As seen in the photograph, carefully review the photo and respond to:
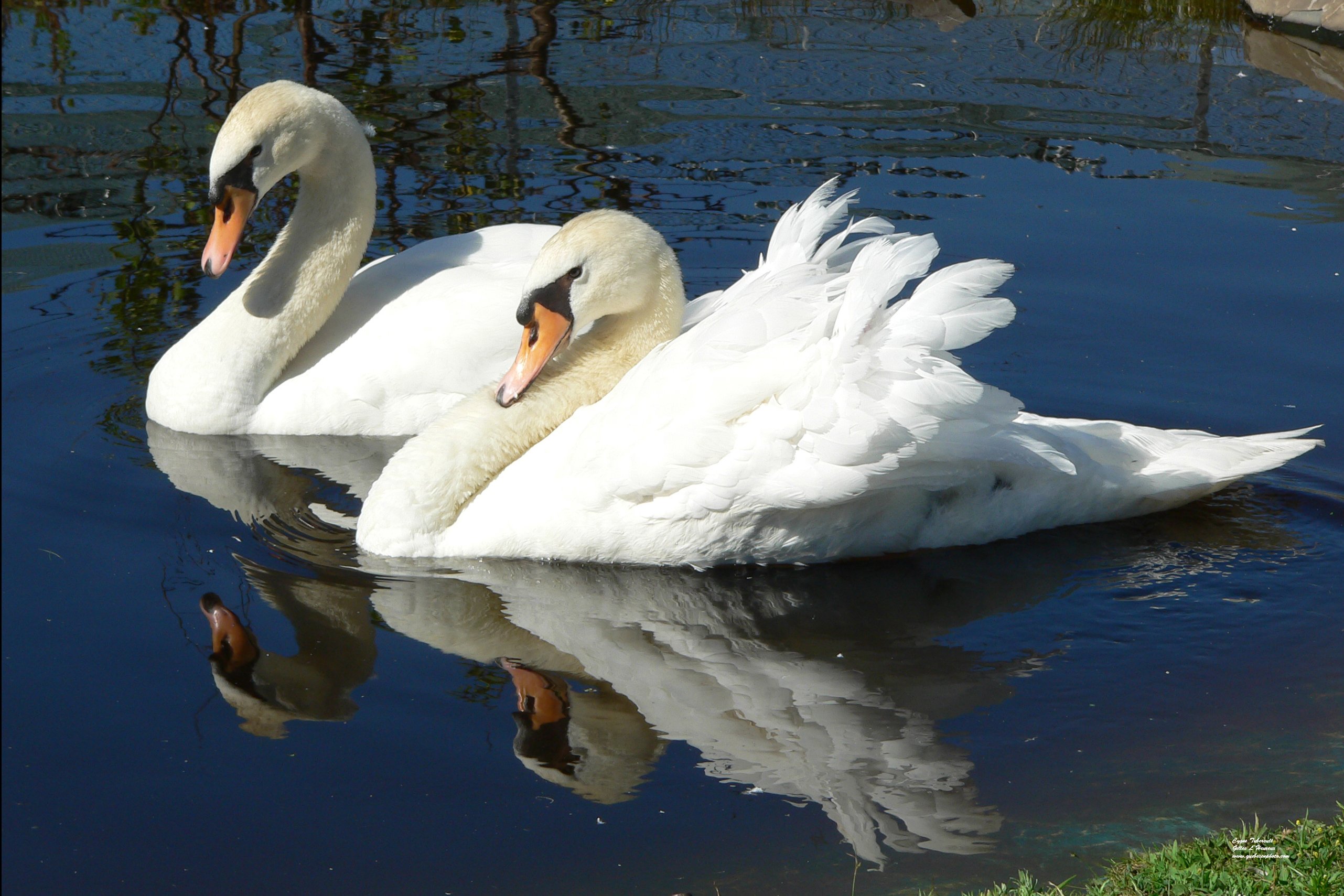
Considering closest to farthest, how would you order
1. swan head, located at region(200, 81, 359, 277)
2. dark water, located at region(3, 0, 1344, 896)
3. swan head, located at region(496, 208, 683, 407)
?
dark water, located at region(3, 0, 1344, 896) → swan head, located at region(496, 208, 683, 407) → swan head, located at region(200, 81, 359, 277)

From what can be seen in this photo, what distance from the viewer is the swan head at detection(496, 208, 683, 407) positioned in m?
5.14

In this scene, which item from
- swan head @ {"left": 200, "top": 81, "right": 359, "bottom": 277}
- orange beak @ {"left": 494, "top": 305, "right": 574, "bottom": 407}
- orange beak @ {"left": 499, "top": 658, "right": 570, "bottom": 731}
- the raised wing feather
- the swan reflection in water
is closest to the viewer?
the swan reflection in water

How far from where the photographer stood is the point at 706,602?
4.99 m

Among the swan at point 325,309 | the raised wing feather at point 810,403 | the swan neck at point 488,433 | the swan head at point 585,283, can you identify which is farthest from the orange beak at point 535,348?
the swan at point 325,309

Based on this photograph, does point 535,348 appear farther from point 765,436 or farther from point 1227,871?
point 1227,871

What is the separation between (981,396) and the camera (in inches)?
181

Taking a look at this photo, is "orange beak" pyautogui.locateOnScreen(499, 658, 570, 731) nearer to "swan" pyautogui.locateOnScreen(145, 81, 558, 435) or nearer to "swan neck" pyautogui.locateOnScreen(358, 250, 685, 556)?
"swan neck" pyautogui.locateOnScreen(358, 250, 685, 556)

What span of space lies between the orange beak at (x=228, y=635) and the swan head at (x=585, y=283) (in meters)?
1.19

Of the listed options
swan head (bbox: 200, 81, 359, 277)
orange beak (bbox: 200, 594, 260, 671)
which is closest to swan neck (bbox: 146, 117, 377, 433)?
swan head (bbox: 200, 81, 359, 277)

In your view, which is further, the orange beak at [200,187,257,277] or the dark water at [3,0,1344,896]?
the orange beak at [200,187,257,277]

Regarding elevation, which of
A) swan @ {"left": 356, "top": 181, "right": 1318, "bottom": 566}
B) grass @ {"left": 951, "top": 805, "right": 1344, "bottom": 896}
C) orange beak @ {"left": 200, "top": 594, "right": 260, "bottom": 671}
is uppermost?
swan @ {"left": 356, "top": 181, "right": 1318, "bottom": 566}

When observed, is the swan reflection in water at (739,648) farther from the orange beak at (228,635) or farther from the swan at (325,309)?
the swan at (325,309)

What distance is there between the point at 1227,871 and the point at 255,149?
4.72 meters

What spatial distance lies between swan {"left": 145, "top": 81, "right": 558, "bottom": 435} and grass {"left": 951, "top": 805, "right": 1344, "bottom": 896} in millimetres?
3617
